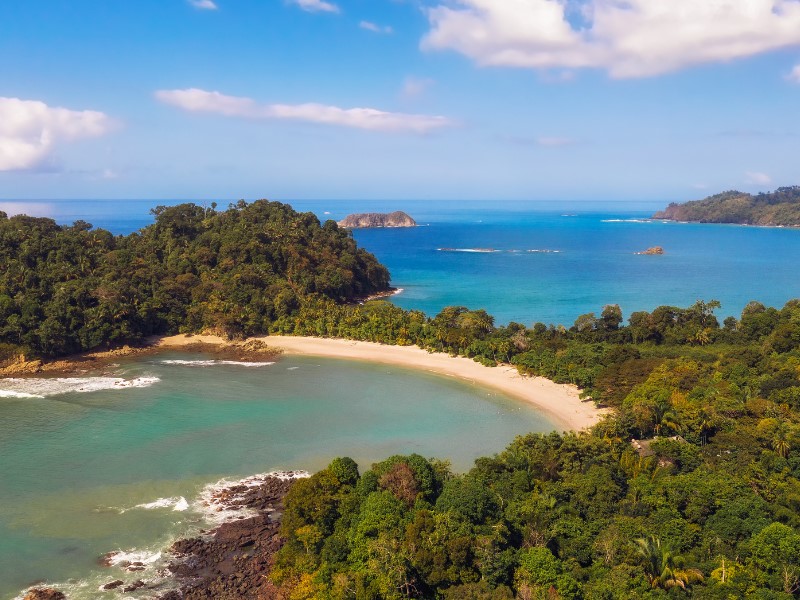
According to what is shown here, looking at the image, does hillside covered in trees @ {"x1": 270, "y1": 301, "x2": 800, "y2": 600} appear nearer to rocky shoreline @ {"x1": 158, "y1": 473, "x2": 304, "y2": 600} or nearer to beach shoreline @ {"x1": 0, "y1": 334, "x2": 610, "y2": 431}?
rocky shoreline @ {"x1": 158, "y1": 473, "x2": 304, "y2": 600}

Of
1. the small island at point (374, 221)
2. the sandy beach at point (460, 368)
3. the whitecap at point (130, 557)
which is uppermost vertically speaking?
the small island at point (374, 221)

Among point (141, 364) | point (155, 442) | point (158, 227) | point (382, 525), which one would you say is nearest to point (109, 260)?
point (158, 227)

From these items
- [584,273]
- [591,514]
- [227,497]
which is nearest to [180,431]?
[227,497]

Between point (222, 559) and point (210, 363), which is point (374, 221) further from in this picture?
point (222, 559)

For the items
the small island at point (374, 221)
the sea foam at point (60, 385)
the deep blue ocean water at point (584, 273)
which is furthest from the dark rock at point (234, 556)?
the small island at point (374, 221)

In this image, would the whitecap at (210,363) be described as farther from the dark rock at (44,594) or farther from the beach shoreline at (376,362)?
the dark rock at (44,594)

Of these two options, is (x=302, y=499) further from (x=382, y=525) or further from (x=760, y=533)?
(x=760, y=533)

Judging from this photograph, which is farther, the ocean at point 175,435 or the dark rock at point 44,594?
the ocean at point 175,435
